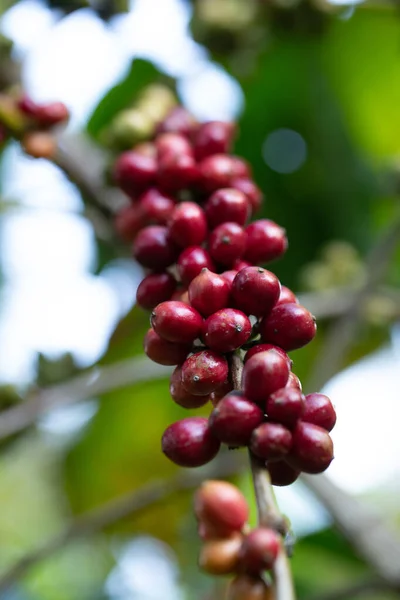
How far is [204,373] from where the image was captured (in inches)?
18.7

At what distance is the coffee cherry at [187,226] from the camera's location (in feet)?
2.02

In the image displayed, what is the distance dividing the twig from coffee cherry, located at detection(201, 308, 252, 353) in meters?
0.64

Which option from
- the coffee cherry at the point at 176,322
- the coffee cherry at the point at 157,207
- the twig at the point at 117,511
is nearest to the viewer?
the coffee cherry at the point at 176,322

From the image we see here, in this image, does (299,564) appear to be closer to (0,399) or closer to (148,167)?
(0,399)

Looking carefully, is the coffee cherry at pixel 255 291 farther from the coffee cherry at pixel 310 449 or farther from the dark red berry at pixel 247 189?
the dark red berry at pixel 247 189

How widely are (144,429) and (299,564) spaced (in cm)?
46

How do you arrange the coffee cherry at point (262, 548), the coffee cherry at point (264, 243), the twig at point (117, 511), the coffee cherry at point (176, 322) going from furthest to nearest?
the twig at point (117, 511) < the coffee cherry at point (264, 243) < the coffee cherry at point (176, 322) < the coffee cherry at point (262, 548)

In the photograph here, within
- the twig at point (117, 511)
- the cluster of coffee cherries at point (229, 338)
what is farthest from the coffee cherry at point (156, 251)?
the twig at point (117, 511)

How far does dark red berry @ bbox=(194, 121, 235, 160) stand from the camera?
0.84m

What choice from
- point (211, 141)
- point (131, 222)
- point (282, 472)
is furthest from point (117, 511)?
point (282, 472)

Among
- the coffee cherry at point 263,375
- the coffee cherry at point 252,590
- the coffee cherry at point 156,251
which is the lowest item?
the coffee cherry at point 252,590

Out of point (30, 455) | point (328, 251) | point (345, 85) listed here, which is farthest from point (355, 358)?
point (30, 455)

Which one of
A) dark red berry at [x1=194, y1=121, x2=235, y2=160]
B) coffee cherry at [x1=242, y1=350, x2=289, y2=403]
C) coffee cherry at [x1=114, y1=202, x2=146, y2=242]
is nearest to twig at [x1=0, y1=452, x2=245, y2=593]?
coffee cherry at [x1=114, y1=202, x2=146, y2=242]

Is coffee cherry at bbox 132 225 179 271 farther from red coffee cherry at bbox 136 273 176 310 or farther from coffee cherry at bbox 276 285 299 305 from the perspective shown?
coffee cherry at bbox 276 285 299 305
